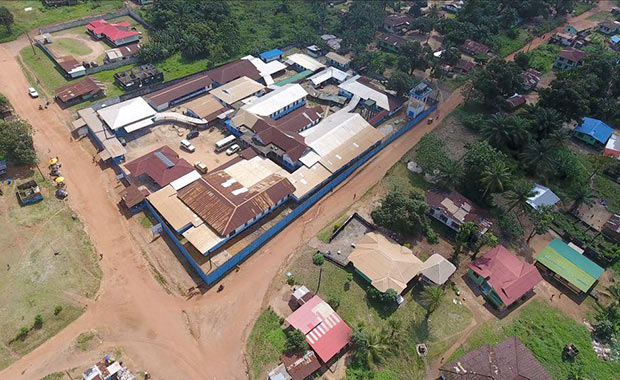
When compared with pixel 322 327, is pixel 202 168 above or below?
above

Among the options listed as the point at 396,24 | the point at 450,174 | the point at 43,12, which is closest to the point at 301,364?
the point at 450,174

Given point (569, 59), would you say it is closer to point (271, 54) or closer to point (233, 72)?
point (271, 54)

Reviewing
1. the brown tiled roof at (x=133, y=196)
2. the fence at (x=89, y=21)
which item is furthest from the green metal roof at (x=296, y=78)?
the fence at (x=89, y=21)

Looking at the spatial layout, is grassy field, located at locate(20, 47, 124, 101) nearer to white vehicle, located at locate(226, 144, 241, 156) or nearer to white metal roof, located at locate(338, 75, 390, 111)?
white vehicle, located at locate(226, 144, 241, 156)

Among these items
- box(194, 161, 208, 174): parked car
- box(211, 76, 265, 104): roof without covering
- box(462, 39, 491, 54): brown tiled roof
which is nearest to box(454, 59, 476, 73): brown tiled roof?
box(462, 39, 491, 54): brown tiled roof

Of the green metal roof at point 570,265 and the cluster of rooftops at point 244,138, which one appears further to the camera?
the cluster of rooftops at point 244,138

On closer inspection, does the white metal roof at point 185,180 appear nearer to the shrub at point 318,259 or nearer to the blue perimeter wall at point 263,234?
the blue perimeter wall at point 263,234

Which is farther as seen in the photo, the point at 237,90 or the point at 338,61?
the point at 338,61

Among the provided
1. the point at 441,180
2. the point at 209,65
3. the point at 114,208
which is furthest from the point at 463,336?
the point at 209,65
